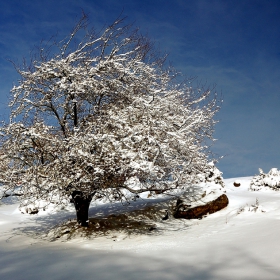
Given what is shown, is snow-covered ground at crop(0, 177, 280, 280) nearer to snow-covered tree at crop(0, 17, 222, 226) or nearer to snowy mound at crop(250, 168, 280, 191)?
snow-covered tree at crop(0, 17, 222, 226)

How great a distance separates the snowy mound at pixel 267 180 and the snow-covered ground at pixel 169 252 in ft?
26.0

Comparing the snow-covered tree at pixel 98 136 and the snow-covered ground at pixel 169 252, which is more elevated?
the snow-covered tree at pixel 98 136

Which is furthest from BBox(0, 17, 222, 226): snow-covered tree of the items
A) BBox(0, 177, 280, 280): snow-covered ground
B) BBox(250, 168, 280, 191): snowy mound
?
BBox(250, 168, 280, 191): snowy mound

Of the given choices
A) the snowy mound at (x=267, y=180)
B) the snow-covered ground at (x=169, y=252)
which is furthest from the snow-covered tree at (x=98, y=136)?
the snowy mound at (x=267, y=180)

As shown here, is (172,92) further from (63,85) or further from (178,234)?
(178,234)

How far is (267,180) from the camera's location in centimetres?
2066

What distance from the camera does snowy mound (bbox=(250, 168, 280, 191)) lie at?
20252mm

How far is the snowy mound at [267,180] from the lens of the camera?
2025 cm

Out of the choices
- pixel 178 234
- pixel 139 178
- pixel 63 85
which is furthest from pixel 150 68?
pixel 178 234

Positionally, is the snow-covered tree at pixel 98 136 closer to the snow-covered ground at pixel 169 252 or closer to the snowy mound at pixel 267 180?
the snow-covered ground at pixel 169 252

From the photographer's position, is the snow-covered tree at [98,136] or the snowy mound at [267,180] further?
the snowy mound at [267,180]

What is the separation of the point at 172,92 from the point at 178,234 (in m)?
6.02

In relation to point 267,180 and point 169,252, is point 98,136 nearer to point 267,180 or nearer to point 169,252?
point 169,252

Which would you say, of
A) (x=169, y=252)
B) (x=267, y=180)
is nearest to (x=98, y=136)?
(x=169, y=252)
